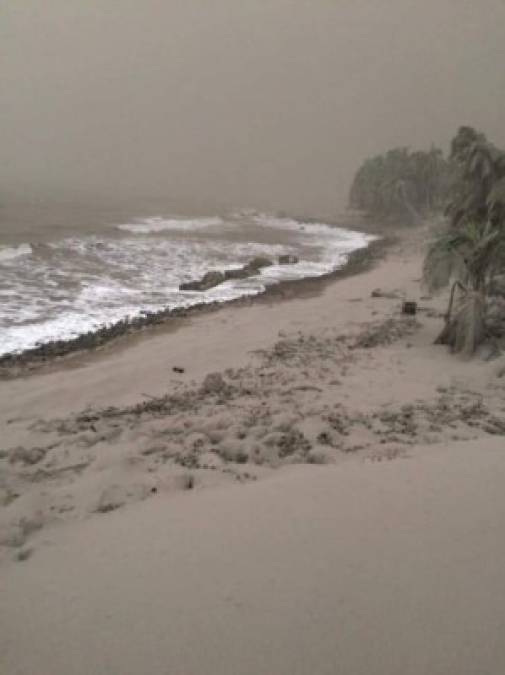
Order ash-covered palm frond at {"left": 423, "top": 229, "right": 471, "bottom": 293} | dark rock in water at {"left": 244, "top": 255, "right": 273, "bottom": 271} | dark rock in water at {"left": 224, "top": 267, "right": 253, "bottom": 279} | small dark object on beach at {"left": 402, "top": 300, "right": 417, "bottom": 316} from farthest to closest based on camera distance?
dark rock in water at {"left": 244, "top": 255, "right": 273, "bottom": 271} → dark rock in water at {"left": 224, "top": 267, "right": 253, "bottom": 279} → small dark object on beach at {"left": 402, "top": 300, "right": 417, "bottom": 316} → ash-covered palm frond at {"left": 423, "top": 229, "right": 471, "bottom": 293}

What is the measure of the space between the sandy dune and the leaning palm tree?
1.68 meters

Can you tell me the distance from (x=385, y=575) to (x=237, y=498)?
1.56m

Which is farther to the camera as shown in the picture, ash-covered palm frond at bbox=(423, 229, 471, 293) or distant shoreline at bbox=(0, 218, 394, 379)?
distant shoreline at bbox=(0, 218, 394, 379)

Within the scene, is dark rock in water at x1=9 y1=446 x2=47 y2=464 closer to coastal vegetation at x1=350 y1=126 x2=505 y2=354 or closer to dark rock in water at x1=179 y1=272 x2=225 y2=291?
coastal vegetation at x1=350 y1=126 x2=505 y2=354

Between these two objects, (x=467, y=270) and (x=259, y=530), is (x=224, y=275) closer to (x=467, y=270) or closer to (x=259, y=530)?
(x=467, y=270)

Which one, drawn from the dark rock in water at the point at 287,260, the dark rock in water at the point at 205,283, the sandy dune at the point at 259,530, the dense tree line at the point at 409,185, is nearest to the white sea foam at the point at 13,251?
the dark rock in water at the point at 205,283

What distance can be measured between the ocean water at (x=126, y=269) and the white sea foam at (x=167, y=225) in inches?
7.3

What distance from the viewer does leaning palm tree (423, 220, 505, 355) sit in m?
10.1

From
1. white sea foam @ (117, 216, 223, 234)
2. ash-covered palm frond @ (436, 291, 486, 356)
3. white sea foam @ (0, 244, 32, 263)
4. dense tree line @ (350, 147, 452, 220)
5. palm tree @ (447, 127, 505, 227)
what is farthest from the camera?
dense tree line @ (350, 147, 452, 220)

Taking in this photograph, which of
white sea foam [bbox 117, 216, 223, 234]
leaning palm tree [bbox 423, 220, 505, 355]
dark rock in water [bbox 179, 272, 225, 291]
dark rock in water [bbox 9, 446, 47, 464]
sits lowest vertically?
dark rock in water [bbox 179, 272, 225, 291]

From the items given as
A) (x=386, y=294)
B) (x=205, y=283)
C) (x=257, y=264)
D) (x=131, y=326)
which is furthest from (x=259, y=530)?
(x=257, y=264)

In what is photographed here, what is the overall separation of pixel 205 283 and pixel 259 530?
1808 centimetres

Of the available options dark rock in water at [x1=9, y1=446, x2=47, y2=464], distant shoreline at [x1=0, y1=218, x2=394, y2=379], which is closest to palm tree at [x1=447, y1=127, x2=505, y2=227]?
distant shoreline at [x1=0, y1=218, x2=394, y2=379]

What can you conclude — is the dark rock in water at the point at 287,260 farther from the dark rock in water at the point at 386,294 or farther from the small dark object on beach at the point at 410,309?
the small dark object on beach at the point at 410,309
